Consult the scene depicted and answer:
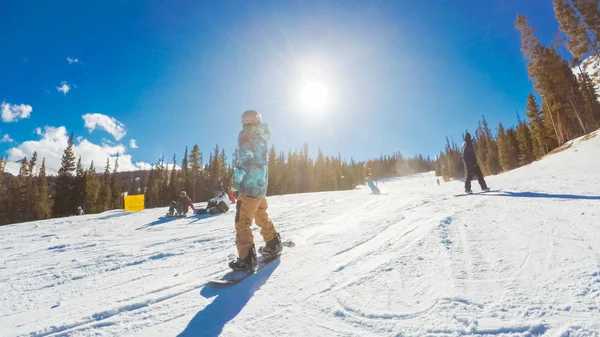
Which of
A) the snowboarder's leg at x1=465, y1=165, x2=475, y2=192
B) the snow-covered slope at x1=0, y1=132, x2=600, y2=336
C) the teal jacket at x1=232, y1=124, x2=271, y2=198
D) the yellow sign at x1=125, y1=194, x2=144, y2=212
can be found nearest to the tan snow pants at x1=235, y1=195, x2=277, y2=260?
the teal jacket at x1=232, y1=124, x2=271, y2=198

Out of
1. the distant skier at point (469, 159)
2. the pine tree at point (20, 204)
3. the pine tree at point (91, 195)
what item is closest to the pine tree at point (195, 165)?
the pine tree at point (91, 195)

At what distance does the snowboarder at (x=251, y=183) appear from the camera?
10.7ft

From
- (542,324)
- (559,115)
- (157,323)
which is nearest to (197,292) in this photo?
(157,323)

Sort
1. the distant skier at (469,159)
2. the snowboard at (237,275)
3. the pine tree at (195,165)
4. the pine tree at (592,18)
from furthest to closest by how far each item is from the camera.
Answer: the pine tree at (195,165)
the pine tree at (592,18)
the distant skier at (469,159)
the snowboard at (237,275)

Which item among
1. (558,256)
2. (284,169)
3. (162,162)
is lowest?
(558,256)

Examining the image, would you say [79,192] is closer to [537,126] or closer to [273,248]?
[273,248]

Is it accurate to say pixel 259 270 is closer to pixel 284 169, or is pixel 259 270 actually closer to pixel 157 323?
pixel 157 323

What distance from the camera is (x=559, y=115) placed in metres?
33.0

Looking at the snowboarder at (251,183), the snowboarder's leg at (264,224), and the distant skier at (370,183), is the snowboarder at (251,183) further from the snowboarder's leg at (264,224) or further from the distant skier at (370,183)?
the distant skier at (370,183)

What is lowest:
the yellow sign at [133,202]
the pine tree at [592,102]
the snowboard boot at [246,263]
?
the snowboard boot at [246,263]

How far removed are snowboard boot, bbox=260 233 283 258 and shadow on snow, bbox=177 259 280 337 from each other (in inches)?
22.8

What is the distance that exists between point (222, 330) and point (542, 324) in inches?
75.8

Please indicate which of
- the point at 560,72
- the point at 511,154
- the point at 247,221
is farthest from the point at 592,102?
the point at 247,221

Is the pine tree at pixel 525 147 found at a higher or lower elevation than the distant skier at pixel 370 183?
higher
